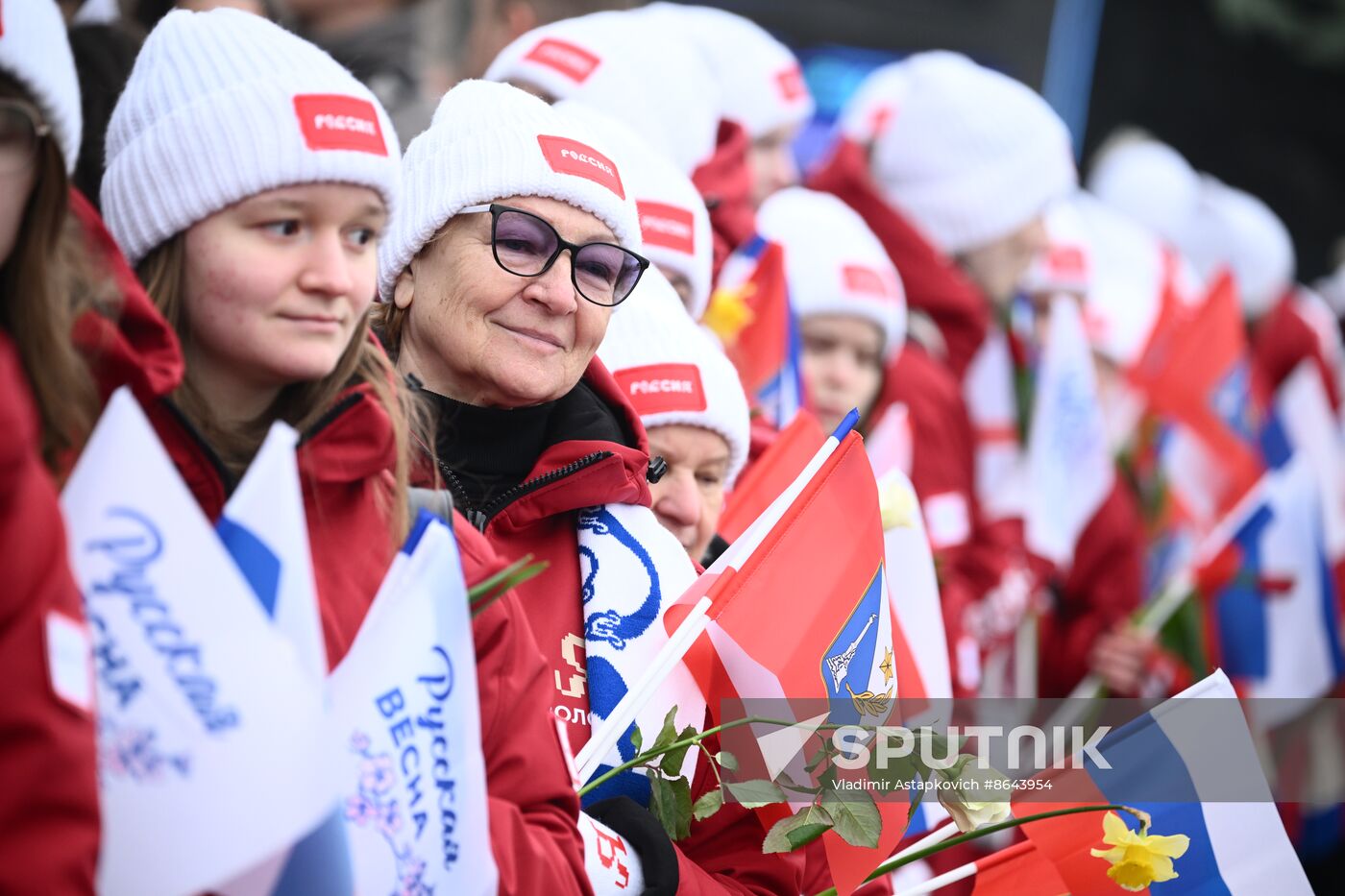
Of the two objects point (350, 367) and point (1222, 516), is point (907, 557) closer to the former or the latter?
point (350, 367)

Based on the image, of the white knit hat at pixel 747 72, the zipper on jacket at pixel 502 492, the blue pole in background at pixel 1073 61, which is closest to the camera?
the zipper on jacket at pixel 502 492

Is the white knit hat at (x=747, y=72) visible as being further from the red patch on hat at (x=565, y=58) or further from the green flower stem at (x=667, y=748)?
the green flower stem at (x=667, y=748)

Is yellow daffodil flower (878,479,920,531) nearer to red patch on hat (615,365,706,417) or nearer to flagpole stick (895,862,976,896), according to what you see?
red patch on hat (615,365,706,417)

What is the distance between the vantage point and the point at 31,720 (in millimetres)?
1784

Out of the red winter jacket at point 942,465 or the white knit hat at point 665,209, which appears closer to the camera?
the white knit hat at point 665,209

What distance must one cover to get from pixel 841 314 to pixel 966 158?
6.39 ft

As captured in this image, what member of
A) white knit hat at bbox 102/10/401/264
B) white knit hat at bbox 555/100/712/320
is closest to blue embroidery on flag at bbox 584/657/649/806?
white knit hat at bbox 102/10/401/264

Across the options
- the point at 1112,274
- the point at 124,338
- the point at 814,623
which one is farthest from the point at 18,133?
the point at 1112,274

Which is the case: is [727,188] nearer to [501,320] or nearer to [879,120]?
[501,320]

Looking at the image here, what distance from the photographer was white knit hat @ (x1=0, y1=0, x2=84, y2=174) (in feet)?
6.80

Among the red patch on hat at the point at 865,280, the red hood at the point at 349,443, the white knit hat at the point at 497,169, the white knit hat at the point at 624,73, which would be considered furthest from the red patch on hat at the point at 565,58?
the red hood at the point at 349,443

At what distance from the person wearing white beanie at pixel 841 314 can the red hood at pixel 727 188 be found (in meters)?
0.30

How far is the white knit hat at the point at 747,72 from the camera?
6.40 meters

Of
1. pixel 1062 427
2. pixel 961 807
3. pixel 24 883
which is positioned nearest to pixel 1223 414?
pixel 1062 427
